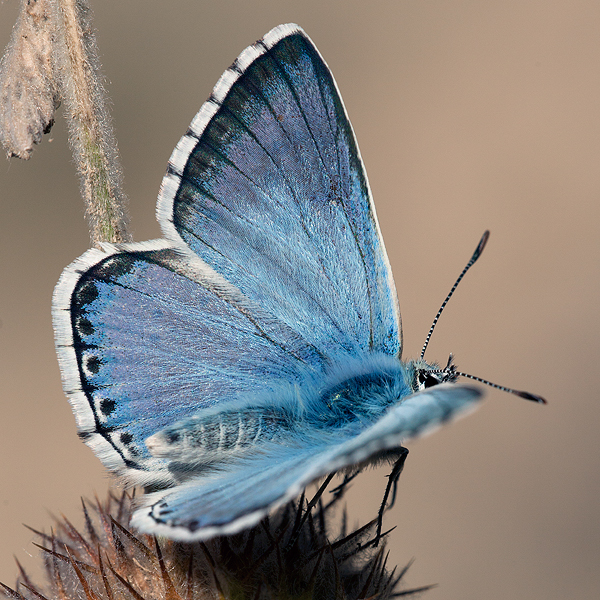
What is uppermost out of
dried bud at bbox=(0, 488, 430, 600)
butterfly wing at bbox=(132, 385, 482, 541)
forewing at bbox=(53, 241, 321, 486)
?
forewing at bbox=(53, 241, 321, 486)

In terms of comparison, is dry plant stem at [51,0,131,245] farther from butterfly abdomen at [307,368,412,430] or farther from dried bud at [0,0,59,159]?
butterfly abdomen at [307,368,412,430]

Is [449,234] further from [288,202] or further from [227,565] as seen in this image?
[227,565]

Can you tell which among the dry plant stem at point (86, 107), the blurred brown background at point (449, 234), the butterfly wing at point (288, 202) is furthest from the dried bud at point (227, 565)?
the blurred brown background at point (449, 234)

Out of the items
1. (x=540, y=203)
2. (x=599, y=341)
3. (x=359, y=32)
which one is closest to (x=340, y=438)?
(x=599, y=341)

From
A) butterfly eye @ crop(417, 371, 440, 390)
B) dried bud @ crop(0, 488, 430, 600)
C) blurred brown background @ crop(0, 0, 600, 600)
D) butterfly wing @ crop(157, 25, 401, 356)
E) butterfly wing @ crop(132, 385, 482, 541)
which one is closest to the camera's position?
butterfly wing @ crop(132, 385, 482, 541)

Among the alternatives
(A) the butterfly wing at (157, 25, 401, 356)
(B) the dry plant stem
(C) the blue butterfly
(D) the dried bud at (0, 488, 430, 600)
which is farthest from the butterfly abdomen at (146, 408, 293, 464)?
(B) the dry plant stem

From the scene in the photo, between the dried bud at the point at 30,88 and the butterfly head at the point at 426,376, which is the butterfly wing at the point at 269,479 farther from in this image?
the dried bud at the point at 30,88

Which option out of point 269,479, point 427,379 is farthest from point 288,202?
point 269,479
